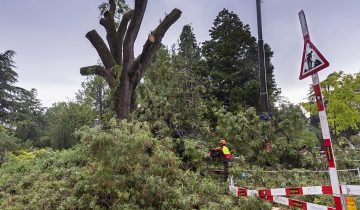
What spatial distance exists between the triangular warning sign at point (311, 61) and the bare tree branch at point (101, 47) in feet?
28.6

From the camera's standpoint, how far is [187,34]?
2647 centimetres

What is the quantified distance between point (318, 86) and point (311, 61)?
1.08ft

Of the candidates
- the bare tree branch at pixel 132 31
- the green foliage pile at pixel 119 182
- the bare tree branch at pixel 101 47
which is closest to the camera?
the green foliage pile at pixel 119 182

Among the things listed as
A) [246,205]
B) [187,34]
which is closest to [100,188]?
[246,205]

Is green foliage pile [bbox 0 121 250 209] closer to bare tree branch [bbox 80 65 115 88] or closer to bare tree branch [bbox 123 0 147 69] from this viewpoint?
bare tree branch [bbox 123 0 147 69]

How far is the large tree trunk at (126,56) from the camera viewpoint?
10.7 m

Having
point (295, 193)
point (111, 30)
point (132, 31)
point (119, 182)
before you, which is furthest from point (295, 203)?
point (111, 30)

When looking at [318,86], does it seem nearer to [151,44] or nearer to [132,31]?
[151,44]

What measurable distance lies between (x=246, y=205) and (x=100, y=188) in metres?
2.89

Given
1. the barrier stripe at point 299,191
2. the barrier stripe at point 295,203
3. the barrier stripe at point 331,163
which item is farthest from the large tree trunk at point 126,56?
the barrier stripe at point 331,163

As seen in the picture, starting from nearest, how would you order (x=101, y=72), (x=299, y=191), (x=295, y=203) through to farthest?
1. (x=299, y=191)
2. (x=295, y=203)
3. (x=101, y=72)

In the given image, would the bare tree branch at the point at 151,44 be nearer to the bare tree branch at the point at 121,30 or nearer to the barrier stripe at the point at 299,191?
the bare tree branch at the point at 121,30

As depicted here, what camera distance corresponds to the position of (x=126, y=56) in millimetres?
10719

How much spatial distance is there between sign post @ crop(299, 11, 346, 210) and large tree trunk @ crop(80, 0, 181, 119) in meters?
7.60
